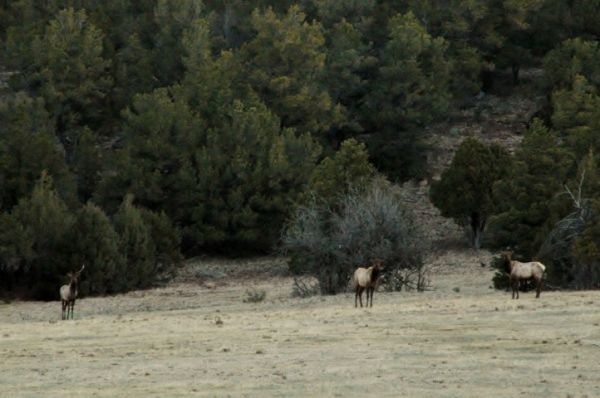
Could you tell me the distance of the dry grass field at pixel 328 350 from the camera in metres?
25.0

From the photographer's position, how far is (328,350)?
98.1 feet

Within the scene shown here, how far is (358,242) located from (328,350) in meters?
19.1

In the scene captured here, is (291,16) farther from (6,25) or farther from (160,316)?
(160,316)

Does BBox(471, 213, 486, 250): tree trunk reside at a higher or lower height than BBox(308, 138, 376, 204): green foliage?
lower

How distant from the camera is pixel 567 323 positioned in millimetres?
32969

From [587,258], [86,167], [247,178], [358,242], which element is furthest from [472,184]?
→ [587,258]

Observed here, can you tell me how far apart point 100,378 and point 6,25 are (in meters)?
77.2

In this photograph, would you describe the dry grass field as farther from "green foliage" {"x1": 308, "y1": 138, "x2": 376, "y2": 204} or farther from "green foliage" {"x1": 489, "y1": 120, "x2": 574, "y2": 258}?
"green foliage" {"x1": 308, "y1": 138, "x2": 376, "y2": 204}

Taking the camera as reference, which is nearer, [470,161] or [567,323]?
[567,323]

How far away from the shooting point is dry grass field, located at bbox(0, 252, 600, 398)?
986 inches

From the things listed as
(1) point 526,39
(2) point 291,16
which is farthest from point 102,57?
(1) point 526,39

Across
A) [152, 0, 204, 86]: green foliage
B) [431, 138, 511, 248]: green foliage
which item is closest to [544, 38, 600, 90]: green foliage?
[431, 138, 511, 248]: green foliage

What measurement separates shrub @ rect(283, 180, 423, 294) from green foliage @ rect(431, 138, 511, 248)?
19752 mm

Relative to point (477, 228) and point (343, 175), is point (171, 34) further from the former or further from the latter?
point (343, 175)
